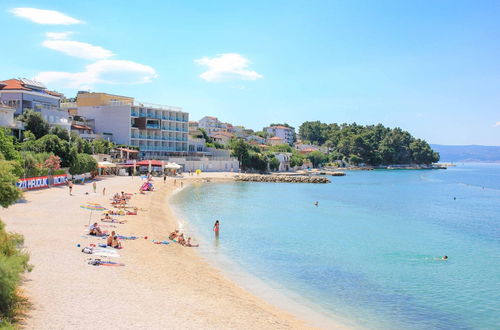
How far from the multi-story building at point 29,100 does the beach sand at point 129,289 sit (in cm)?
3844

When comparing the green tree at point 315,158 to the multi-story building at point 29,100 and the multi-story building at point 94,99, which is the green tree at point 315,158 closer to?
the multi-story building at point 94,99

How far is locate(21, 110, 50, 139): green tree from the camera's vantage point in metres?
52.4

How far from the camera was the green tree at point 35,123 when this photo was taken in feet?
172

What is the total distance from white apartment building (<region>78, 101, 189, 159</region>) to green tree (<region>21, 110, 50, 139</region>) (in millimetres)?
25247

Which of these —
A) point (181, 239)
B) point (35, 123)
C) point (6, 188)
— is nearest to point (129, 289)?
point (6, 188)

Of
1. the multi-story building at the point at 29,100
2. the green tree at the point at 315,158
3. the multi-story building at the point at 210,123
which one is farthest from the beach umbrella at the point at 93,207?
the multi-story building at the point at 210,123

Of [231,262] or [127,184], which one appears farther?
[127,184]

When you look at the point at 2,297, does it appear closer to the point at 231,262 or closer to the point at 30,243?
the point at 30,243

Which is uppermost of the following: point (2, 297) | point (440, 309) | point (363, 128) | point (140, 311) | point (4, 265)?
point (363, 128)

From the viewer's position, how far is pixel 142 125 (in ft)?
268

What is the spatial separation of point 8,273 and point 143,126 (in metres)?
74.3

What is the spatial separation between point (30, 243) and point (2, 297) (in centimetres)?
907

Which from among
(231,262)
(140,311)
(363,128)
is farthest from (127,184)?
(363,128)

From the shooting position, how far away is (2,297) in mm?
9609
